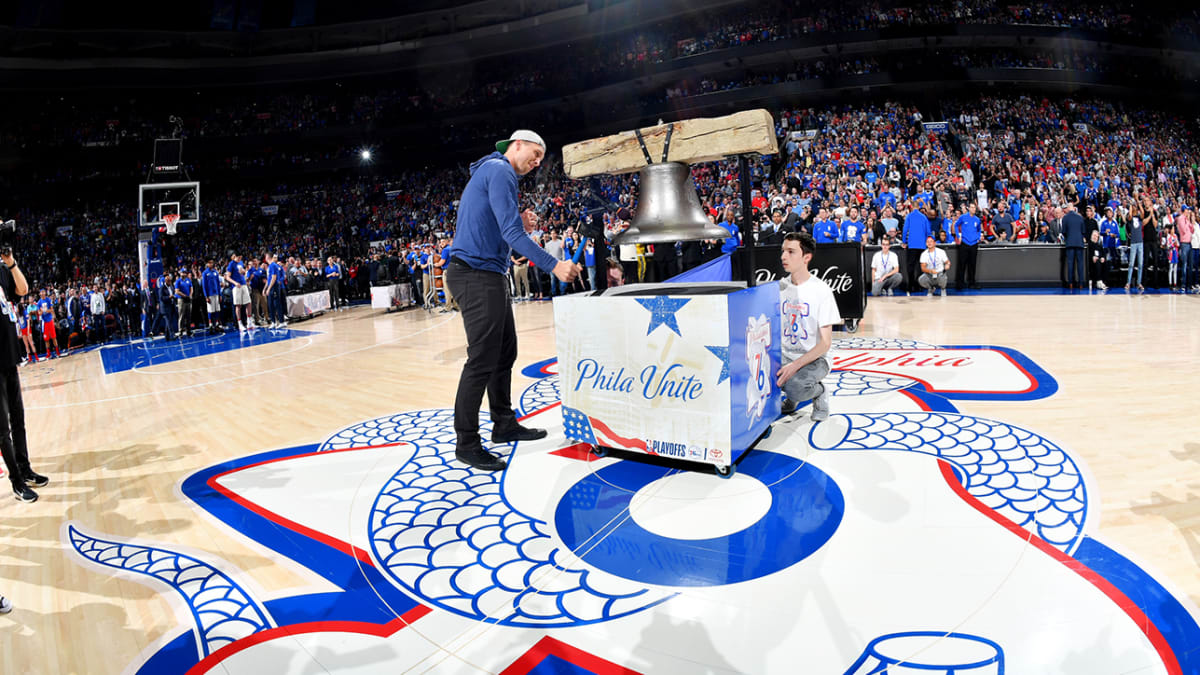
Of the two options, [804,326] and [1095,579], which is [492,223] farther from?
[1095,579]

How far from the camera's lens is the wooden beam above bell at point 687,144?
297 centimetres

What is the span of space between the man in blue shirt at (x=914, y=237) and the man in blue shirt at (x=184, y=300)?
42.9ft

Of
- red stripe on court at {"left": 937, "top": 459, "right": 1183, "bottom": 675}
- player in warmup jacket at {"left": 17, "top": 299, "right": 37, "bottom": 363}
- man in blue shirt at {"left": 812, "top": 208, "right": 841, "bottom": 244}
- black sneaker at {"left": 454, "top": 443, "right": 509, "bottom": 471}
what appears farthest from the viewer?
player in warmup jacket at {"left": 17, "top": 299, "right": 37, "bottom": 363}

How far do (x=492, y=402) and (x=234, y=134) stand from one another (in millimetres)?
28237

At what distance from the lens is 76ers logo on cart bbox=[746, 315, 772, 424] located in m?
2.87

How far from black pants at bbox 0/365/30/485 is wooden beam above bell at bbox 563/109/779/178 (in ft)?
10.1

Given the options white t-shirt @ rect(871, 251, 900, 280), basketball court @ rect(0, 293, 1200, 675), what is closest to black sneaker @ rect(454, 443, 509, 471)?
basketball court @ rect(0, 293, 1200, 675)

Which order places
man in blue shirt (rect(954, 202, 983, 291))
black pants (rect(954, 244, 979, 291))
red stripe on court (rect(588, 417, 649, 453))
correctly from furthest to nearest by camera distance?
black pants (rect(954, 244, 979, 291)), man in blue shirt (rect(954, 202, 983, 291)), red stripe on court (rect(588, 417, 649, 453))

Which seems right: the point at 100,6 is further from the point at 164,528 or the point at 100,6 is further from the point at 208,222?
the point at 164,528

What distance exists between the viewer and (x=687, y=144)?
10.2 feet

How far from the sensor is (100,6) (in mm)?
24078

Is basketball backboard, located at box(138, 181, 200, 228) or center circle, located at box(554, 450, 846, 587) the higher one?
basketball backboard, located at box(138, 181, 200, 228)

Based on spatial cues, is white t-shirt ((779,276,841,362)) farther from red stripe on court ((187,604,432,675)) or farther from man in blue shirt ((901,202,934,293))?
man in blue shirt ((901,202,934,293))

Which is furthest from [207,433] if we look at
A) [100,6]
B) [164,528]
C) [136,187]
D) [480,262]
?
[100,6]
